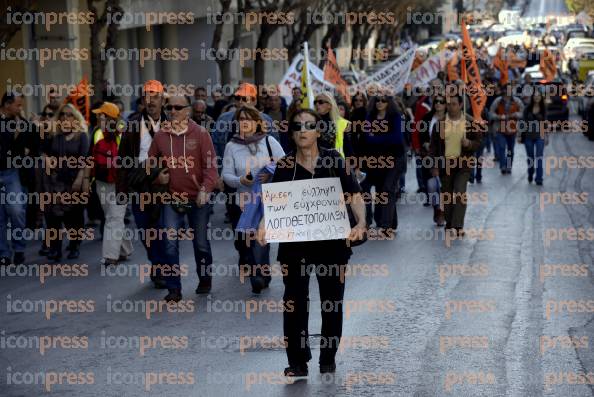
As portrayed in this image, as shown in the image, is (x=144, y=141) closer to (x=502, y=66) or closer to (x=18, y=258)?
(x=18, y=258)

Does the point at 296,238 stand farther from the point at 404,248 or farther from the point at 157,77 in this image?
the point at 157,77

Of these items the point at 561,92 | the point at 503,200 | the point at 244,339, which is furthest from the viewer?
the point at 561,92

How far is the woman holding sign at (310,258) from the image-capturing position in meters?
8.41

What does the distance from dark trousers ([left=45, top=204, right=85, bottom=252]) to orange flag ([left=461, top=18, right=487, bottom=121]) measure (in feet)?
19.1

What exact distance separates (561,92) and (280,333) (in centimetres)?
2605

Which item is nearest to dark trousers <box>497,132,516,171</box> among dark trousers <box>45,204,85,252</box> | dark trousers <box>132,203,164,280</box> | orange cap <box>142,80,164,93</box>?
dark trousers <box>45,204,85,252</box>

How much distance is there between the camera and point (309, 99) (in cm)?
1513


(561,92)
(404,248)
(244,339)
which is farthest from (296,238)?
(561,92)

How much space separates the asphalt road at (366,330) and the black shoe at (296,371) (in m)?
0.06

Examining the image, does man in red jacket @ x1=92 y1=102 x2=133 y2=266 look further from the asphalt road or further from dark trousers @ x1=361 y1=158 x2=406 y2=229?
dark trousers @ x1=361 y1=158 x2=406 y2=229

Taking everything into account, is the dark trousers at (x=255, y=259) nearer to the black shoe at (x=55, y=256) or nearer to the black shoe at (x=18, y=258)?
the black shoe at (x=55, y=256)

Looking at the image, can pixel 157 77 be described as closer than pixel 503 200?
No

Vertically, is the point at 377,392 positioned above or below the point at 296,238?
below

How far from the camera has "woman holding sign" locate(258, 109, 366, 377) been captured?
841cm
